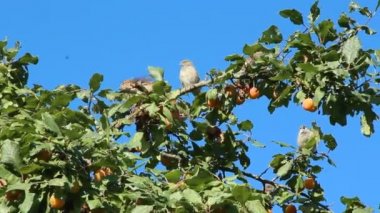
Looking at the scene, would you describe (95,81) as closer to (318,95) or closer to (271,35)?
(271,35)

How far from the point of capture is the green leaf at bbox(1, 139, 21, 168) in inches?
177

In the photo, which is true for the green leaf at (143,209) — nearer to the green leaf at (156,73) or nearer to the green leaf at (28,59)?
the green leaf at (156,73)

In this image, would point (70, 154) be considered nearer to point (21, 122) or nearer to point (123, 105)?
point (21, 122)

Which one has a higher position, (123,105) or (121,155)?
(123,105)

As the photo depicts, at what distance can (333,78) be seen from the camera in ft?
17.5

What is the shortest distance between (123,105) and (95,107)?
1.84 feet

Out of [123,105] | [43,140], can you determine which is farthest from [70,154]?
[123,105]

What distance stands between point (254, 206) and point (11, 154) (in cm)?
125

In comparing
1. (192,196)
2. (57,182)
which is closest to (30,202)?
(57,182)

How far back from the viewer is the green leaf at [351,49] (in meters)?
5.24

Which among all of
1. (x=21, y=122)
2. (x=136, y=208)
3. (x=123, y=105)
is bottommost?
(x=136, y=208)

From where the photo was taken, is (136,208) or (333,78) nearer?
(136,208)

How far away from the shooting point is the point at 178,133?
19.5ft

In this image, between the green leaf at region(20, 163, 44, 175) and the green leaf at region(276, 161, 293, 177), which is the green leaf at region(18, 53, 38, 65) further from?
the green leaf at region(20, 163, 44, 175)
